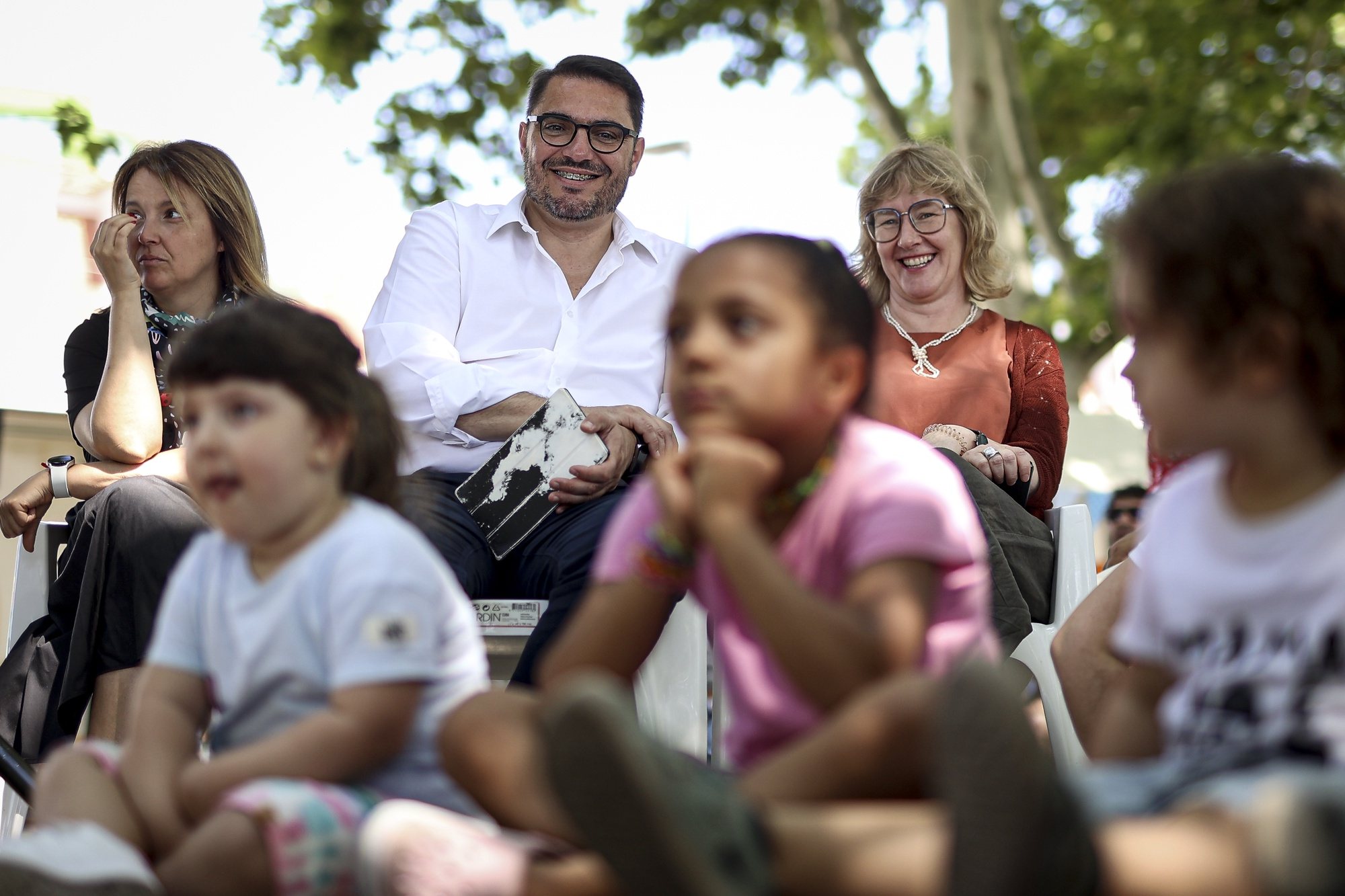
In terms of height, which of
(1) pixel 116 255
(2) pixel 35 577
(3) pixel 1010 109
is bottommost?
(2) pixel 35 577

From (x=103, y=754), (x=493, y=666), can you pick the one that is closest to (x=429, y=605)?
(x=103, y=754)

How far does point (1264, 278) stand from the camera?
4.77ft

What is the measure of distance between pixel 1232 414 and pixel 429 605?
101cm

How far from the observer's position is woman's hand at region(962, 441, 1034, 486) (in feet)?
11.0

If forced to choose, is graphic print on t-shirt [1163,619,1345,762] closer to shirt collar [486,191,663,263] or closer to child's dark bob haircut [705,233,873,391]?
child's dark bob haircut [705,233,873,391]

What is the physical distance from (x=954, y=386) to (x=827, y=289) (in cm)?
194

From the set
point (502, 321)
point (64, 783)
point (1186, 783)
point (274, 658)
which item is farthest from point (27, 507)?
point (1186, 783)

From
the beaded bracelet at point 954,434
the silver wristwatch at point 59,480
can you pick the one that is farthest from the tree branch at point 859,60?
the silver wristwatch at point 59,480

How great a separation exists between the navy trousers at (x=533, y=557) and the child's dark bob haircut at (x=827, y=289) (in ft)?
4.54

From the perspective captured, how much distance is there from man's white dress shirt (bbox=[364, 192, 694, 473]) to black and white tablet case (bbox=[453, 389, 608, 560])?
287mm

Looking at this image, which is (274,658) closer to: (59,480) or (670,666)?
(670,666)

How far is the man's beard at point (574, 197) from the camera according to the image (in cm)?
392

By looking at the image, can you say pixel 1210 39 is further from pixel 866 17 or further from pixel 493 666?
pixel 493 666

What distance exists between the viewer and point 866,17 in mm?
10664
